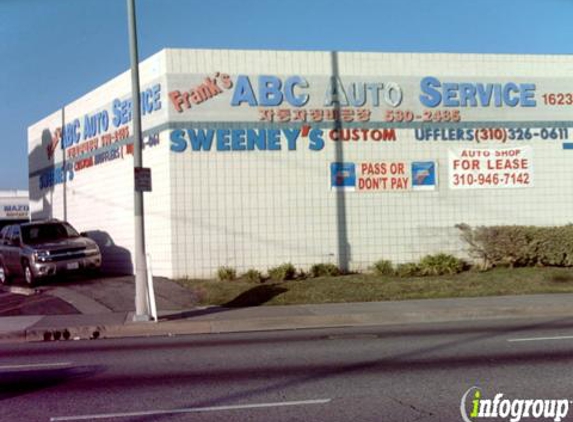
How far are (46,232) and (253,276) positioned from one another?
602 centimetres

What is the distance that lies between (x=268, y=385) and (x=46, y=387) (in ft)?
8.49

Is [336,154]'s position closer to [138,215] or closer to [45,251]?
[138,215]

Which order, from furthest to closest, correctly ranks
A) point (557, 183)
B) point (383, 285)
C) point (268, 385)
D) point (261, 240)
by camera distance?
point (557, 183) < point (261, 240) < point (383, 285) < point (268, 385)

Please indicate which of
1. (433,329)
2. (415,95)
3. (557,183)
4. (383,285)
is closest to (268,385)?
(433,329)

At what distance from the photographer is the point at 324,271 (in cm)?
1970

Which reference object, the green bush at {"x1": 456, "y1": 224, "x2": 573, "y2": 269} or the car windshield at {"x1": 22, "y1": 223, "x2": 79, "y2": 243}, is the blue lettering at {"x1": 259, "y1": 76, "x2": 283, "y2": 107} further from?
the green bush at {"x1": 456, "y1": 224, "x2": 573, "y2": 269}

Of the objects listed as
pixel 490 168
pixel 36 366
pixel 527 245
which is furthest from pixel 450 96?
pixel 36 366

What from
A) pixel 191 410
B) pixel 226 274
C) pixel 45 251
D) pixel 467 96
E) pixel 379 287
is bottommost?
pixel 191 410

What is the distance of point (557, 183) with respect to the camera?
21734 mm

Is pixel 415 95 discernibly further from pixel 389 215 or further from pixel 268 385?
pixel 268 385

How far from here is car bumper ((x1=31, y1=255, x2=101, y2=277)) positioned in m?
18.7

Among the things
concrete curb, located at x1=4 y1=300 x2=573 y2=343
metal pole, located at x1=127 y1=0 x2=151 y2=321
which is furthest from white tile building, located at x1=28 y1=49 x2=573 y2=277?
concrete curb, located at x1=4 y1=300 x2=573 y2=343

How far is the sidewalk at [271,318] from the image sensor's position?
44.5ft

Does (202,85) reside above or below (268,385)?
above
